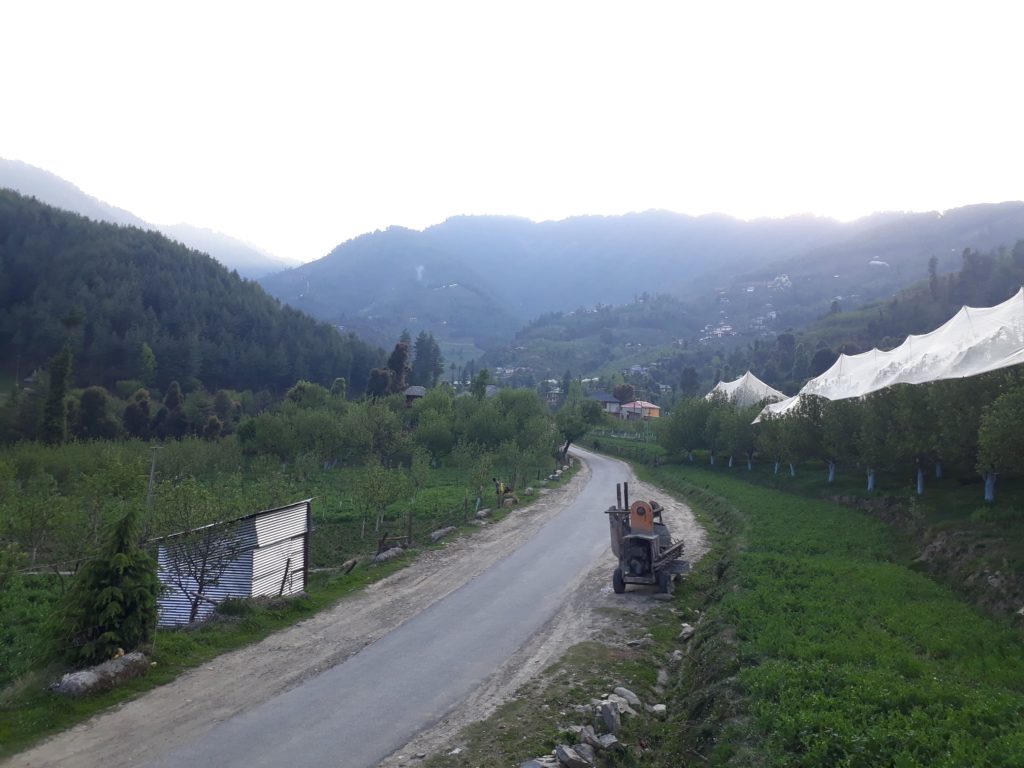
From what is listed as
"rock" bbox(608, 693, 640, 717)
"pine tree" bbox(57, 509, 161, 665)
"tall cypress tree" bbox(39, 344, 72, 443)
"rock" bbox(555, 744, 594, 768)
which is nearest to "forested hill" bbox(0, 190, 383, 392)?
"tall cypress tree" bbox(39, 344, 72, 443)

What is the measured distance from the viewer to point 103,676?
42.1ft

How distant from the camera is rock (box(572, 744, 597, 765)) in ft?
34.4

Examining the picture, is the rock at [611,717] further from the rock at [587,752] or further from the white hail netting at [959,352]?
the white hail netting at [959,352]

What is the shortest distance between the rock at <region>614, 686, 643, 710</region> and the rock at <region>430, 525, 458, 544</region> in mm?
17214

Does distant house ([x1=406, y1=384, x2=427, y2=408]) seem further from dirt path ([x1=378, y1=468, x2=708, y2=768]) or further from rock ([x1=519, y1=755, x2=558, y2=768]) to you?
rock ([x1=519, y1=755, x2=558, y2=768])

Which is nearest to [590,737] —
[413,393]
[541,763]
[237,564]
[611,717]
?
[611,717]

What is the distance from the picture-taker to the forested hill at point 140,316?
122 meters

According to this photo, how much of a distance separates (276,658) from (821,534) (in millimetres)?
23144

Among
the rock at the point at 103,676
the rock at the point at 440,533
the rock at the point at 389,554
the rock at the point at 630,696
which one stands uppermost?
the rock at the point at 103,676

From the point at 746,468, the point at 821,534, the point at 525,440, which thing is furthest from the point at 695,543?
the point at 525,440

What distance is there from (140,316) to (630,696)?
140136 millimetres

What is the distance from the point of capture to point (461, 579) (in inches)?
915

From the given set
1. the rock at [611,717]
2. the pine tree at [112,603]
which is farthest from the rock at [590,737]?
the pine tree at [112,603]

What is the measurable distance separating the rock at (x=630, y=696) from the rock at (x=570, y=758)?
2825 mm
